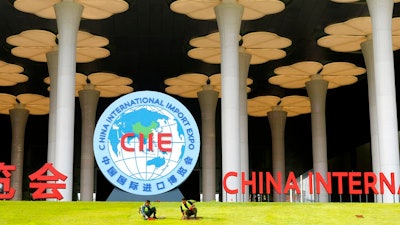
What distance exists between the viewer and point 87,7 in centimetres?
3678

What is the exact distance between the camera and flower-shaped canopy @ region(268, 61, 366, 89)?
165ft

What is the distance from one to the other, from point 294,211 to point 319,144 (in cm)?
2879

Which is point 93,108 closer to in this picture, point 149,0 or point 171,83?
point 171,83

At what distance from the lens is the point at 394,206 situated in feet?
91.6

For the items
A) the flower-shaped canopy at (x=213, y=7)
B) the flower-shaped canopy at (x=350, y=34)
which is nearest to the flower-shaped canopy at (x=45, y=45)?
the flower-shaped canopy at (x=213, y=7)

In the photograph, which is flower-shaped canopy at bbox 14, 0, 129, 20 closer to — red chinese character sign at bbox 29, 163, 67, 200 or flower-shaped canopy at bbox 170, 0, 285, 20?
flower-shaped canopy at bbox 170, 0, 285, 20

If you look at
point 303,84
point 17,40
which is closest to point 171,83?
point 303,84

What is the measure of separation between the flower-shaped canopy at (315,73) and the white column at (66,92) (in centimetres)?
2015

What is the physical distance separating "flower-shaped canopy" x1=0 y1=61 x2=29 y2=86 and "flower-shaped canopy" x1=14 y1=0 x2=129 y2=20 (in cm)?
1292

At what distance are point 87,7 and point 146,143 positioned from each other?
14.5 metres

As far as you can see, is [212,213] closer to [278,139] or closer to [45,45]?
[45,45]

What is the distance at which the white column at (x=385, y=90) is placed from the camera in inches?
1344

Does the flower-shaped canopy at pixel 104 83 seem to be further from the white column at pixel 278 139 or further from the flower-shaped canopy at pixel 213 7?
the flower-shaped canopy at pixel 213 7

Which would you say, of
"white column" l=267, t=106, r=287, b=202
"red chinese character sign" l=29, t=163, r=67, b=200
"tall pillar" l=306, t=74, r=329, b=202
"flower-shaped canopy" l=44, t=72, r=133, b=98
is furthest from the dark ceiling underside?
"red chinese character sign" l=29, t=163, r=67, b=200
